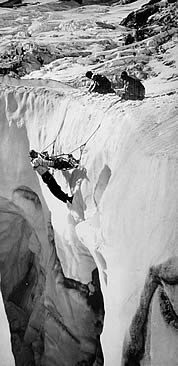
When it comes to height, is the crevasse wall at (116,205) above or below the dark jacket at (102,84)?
below

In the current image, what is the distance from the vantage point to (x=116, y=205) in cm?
512

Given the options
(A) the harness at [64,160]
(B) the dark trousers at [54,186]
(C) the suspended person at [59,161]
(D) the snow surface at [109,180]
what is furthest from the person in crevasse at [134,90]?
(B) the dark trousers at [54,186]

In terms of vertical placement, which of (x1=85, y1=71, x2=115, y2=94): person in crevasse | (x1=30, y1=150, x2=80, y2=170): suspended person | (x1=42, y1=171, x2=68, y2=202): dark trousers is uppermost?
(x1=85, y1=71, x2=115, y2=94): person in crevasse

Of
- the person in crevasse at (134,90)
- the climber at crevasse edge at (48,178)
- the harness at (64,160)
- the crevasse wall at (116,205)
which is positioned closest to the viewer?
the crevasse wall at (116,205)

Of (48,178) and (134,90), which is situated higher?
(134,90)

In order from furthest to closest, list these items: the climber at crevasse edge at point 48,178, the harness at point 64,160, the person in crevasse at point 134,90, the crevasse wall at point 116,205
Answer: the climber at crevasse edge at point 48,178
the harness at point 64,160
the person in crevasse at point 134,90
the crevasse wall at point 116,205

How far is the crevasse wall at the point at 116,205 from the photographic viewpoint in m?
4.36

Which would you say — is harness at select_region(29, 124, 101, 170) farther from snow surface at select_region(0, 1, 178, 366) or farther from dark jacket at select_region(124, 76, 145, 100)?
dark jacket at select_region(124, 76, 145, 100)

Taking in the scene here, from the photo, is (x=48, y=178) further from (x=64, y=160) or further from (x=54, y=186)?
(x=64, y=160)

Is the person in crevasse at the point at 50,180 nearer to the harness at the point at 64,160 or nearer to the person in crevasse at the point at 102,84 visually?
the harness at the point at 64,160

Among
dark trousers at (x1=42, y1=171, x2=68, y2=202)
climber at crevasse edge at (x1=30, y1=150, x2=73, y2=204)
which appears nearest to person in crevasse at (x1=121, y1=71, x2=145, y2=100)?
climber at crevasse edge at (x1=30, y1=150, x2=73, y2=204)

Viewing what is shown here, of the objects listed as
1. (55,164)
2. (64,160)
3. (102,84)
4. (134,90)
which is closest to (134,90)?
(134,90)

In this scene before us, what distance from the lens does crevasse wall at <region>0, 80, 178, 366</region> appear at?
14.3ft

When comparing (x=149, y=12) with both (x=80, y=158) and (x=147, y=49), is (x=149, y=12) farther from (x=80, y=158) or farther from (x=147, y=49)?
(x=80, y=158)
